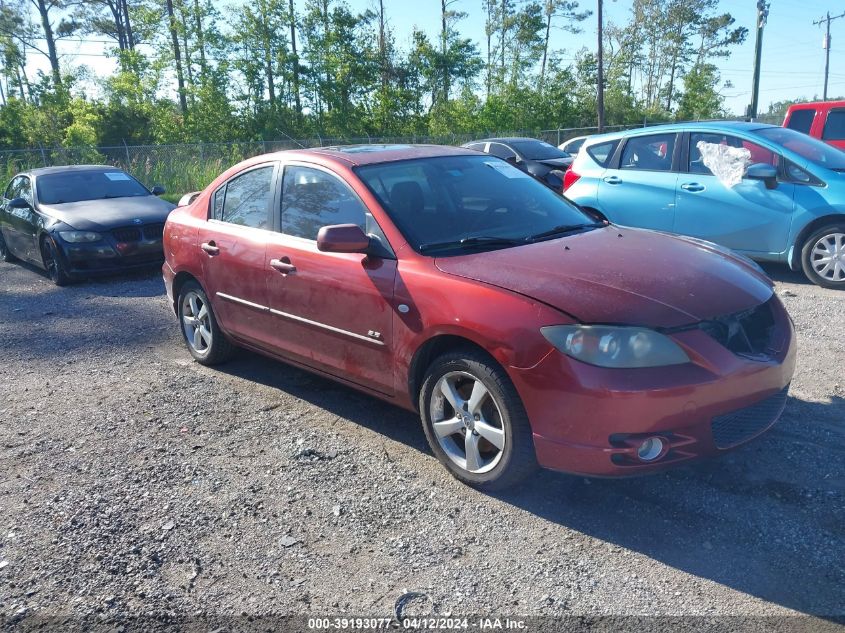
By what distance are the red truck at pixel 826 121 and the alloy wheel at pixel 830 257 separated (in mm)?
6426

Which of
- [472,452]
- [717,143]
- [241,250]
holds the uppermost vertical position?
[717,143]

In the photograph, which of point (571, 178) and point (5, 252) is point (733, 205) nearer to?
point (571, 178)

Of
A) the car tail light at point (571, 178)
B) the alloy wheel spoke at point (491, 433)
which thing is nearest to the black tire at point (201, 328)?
the alloy wheel spoke at point (491, 433)

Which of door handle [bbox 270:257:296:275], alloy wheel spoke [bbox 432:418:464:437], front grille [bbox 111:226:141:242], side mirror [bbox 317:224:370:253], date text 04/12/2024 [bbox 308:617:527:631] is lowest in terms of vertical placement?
date text 04/12/2024 [bbox 308:617:527:631]

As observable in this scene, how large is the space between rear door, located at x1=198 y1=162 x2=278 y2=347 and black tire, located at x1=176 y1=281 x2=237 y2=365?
201mm

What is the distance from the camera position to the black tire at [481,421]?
3.40 metres

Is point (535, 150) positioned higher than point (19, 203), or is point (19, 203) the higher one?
point (535, 150)

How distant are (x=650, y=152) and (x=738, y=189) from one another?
1.17 metres

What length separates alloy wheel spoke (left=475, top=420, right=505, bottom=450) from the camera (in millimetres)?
3490

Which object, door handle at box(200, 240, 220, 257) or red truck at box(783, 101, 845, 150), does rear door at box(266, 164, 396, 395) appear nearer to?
door handle at box(200, 240, 220, 257)

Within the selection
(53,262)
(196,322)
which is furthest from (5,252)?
(196,322)

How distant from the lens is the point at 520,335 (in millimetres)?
3301

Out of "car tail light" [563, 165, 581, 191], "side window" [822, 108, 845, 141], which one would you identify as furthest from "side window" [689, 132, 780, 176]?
"side window" [822, 108, 845, 141]

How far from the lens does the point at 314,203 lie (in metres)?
4.63
